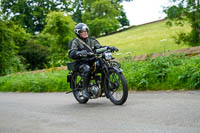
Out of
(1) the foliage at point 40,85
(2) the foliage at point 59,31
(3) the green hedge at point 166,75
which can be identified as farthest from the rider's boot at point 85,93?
(2) the foliage at point 59,31

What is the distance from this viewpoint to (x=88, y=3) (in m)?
65.2

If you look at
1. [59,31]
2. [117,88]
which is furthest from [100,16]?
[117,88]

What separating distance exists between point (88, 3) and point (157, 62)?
56.8 meters

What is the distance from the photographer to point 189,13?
21.3 m

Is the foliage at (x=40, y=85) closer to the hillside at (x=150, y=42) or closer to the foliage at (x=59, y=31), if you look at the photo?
the hillside at (x=150, y=42)

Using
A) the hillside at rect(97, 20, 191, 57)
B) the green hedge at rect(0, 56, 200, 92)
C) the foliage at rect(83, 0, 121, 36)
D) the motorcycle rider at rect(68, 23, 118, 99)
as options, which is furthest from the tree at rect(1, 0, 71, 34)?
the motorcycle rider at rect(68, 23, 118, 99)

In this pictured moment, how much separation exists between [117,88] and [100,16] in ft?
186

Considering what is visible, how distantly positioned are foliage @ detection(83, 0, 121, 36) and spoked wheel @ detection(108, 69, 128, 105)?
168 feet

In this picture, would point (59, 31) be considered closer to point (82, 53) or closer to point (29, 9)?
point (82, 53)

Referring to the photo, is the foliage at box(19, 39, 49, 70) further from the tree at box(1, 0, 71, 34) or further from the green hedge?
the green hedge

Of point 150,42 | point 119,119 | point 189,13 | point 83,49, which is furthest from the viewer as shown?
point 150,42

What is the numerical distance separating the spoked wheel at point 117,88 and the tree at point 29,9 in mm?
54417

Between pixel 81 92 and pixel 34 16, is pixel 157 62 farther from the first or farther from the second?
pixel 34 16

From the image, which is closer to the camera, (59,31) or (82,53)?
(82,53)
